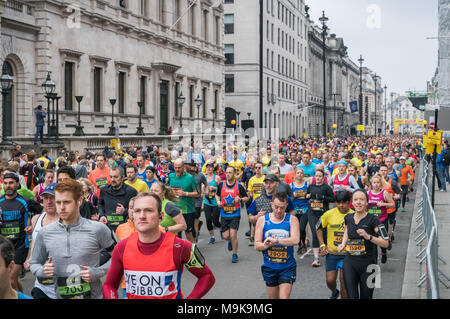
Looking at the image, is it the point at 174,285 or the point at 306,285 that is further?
the point at 306,285

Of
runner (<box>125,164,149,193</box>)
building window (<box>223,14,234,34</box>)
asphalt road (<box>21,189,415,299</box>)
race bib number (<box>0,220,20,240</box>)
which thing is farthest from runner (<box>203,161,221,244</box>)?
building window (<box>223,14,234,34</box>)

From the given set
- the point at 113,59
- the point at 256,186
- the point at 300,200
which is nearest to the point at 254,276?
the point at 300,200

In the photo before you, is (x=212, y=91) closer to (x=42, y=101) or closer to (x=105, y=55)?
(x=105, y=55)

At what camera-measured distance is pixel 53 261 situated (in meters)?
5.12

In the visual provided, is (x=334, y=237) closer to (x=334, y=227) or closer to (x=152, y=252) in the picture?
(x=334, y=227)

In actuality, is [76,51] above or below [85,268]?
above

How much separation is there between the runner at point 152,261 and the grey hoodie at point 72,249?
593 millimetres

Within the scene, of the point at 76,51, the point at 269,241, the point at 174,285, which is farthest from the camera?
the point at 76,51

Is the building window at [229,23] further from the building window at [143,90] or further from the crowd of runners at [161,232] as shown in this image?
the crowd of runners at [161,232]

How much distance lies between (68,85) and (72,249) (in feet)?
91.0

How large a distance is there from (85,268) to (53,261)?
292 millimetres

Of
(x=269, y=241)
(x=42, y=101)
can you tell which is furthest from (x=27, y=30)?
(x=269, y=241)

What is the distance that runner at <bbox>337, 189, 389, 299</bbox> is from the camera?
7184 millimetres

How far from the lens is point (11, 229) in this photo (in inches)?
323
